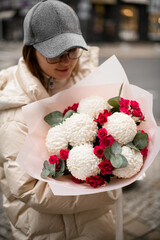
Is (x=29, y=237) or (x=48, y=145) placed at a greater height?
(x=48, y=145)

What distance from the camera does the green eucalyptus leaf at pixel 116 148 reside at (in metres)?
1.42

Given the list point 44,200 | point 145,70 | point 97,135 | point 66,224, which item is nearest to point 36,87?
point 97,135

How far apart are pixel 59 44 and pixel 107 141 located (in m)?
0.61

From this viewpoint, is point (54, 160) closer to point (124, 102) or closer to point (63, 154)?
point (63, 154)

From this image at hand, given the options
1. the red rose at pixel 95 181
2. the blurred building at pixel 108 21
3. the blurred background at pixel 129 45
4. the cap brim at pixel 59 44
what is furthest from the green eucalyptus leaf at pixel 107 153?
the blurred building at pixel 108 21

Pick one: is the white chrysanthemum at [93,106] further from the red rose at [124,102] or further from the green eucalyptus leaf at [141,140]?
the green eucalyptus leaf at [141,140]

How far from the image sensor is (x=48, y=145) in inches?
61.9

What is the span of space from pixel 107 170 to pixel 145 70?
10215 millimetres

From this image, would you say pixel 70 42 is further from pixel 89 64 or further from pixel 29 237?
pixel 29 237

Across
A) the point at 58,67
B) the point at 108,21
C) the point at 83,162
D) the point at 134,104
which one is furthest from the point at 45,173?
the point at 108,21

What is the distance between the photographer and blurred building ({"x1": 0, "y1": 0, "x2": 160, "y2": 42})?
938 inches

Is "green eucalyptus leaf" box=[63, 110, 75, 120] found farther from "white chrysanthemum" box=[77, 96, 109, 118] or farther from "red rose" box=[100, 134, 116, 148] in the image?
"red rose" box=[100, 134, 116, 148]

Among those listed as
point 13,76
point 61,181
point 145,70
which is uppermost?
point 13,76

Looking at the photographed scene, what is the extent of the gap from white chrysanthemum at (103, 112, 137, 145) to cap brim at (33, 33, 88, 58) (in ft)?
1.59
